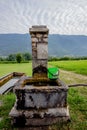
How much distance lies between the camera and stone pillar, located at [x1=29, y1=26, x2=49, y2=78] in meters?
6.75

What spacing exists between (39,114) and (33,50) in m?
2.00

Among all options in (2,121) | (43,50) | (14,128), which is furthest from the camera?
(43,50)

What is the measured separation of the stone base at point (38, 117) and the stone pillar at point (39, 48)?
1.62 metres

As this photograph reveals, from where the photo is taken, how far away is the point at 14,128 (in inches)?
210

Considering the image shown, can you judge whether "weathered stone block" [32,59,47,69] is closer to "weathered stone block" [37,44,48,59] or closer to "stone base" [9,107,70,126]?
"weathered stone block" [37,44,48,59]

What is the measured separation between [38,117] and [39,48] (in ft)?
6.74

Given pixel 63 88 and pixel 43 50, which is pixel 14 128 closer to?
pixel 63 88

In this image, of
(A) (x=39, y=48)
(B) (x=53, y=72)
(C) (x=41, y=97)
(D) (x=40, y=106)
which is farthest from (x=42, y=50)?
(D) (x=40, y=106)

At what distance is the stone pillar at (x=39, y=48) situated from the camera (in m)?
6.75

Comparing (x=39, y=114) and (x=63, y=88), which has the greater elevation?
(x=63, y=88)

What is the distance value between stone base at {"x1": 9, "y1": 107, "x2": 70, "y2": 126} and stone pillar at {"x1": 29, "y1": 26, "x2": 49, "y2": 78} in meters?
1.62

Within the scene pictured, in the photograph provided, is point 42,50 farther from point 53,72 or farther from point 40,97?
point 40,97

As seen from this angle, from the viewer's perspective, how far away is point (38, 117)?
5484mm

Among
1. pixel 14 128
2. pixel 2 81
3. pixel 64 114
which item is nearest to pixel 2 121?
pixel 14 128
